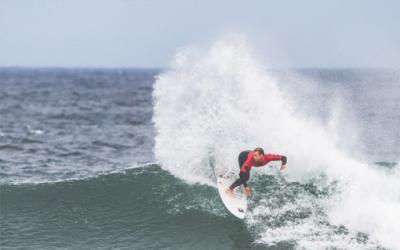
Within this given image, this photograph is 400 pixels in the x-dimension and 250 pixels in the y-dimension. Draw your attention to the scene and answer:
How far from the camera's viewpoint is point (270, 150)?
56.9 ft

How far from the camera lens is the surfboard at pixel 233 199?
13834mm

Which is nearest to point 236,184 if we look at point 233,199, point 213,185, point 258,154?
point 233,199

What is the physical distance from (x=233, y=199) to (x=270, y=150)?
143 inches

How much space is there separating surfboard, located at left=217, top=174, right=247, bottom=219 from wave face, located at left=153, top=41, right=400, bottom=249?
1.06 ft

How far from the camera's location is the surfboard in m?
13.8

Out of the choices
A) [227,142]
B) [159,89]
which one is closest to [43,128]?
[159,89]

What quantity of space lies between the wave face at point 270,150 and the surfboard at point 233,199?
324mm

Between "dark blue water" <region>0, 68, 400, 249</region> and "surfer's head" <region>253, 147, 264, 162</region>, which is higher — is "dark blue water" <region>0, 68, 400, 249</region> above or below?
below

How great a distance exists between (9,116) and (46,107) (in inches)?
404

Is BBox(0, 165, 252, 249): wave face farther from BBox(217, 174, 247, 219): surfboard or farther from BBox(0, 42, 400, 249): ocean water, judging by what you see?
BBox(217, 174, 247, 219): surfboard

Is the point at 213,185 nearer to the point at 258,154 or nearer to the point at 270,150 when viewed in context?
the point at 270,150

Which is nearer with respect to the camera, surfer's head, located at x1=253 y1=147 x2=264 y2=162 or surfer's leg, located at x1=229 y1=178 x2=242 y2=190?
surfer's head, located at x1=253 y1=147 x2=264 y2=162

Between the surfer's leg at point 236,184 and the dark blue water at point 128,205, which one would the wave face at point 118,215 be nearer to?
the dark blue water at point 128,205

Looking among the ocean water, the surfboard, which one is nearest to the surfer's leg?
the surfboard
